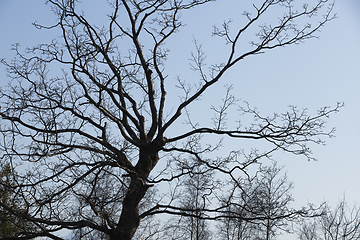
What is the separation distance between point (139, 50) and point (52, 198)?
4.38 m

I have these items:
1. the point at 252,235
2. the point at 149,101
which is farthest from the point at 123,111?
the point at 252,235

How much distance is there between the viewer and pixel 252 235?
72.7 ft

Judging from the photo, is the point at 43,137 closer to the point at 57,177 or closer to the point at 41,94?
the point at 57,177

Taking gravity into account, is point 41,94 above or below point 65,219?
above

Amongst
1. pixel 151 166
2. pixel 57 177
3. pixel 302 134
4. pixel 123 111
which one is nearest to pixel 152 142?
pixel 151 166

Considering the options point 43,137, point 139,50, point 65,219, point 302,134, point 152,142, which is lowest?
point 65,219

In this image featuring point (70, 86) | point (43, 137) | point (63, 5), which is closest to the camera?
point (43, 137)

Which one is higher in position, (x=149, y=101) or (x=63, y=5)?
(x=63, y=5)

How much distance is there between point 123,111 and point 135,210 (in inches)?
100

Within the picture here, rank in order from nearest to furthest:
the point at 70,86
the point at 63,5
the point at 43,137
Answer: the point at 43,137
the point at 70,86
the point at 63,5

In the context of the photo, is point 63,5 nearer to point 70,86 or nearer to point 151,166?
point 70,86

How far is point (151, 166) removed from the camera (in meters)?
8.79

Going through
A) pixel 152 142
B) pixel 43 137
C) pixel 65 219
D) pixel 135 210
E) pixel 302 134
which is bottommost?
A: pixel 65 219

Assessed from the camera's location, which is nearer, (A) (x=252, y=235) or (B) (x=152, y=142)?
(B) (x=152, y=142)
